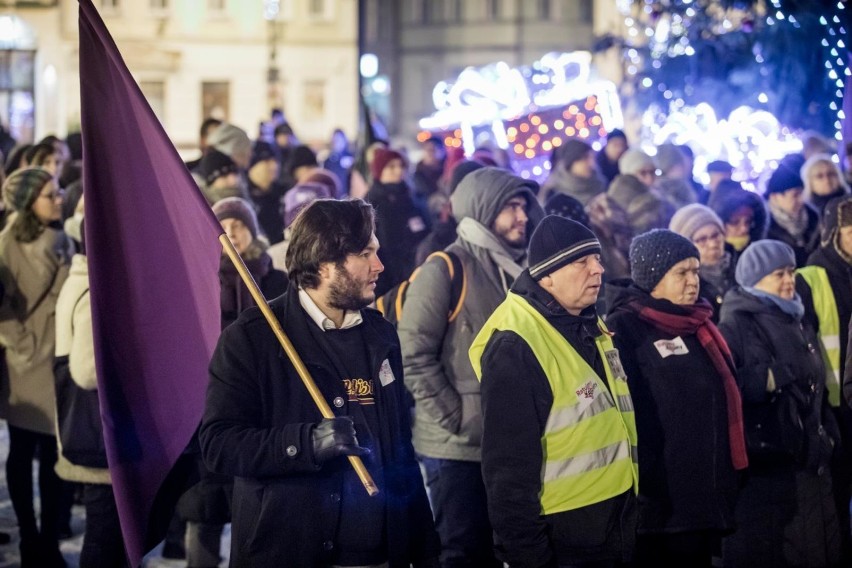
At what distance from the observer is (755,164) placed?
13.8 meters

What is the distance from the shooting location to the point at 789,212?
32.3 ft

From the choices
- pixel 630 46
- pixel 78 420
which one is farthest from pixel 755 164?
pixel 78 420

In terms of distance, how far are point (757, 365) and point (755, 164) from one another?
24.7 ft

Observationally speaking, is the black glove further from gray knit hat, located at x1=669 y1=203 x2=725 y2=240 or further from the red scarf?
gray knit hat, located at x1=669 y1=203 x2=725 y2=240

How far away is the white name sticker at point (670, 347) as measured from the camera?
5.81 meters

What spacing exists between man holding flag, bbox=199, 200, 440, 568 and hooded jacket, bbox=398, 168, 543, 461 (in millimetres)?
1597

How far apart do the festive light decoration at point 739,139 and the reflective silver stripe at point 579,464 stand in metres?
8.28

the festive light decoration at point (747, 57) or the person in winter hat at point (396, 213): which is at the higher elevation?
the festive light decoration at point (747, 57)

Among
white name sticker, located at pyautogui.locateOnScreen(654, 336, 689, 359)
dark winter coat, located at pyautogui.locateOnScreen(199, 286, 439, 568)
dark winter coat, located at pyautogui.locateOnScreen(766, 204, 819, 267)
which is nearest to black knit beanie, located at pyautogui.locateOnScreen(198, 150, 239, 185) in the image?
dark winter coat, located at pyautogui.locateOnScreen(766, 204, 819, 267)

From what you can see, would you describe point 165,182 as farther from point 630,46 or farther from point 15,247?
point 630,46

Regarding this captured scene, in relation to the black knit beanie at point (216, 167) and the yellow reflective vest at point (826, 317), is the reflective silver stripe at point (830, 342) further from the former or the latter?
the black knit beanie at point (216, 167)

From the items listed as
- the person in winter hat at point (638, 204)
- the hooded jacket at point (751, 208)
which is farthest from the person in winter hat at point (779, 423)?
the person in winter hat at point (638, 204)

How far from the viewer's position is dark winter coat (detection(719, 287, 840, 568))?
6.62 m

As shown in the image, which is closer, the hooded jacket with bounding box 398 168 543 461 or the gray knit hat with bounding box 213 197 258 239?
the hooded jacket with bounding box 398 168 543 461
